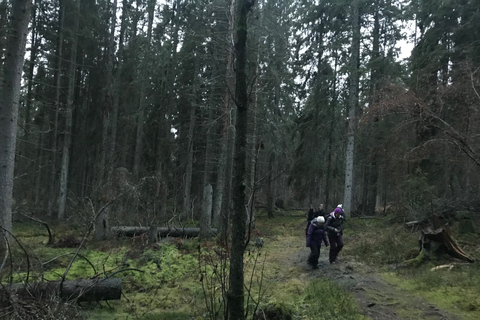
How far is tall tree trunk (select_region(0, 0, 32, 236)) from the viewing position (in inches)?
320

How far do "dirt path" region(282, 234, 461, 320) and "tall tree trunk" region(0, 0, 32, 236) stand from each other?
7797 mm

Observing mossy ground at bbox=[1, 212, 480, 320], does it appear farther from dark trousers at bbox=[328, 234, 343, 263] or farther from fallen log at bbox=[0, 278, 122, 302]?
dark trousers at bbox=[328, 234, 343, 263]

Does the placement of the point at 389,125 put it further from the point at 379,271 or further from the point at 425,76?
the point at 379,271

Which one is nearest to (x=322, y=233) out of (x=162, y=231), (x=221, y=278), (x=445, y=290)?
(x=445, y=290)

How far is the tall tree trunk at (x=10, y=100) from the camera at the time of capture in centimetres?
812

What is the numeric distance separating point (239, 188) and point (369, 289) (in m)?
4.86

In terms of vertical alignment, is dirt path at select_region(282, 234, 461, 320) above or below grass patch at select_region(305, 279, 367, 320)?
below

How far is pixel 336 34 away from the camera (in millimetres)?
20094

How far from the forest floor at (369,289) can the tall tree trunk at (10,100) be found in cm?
761

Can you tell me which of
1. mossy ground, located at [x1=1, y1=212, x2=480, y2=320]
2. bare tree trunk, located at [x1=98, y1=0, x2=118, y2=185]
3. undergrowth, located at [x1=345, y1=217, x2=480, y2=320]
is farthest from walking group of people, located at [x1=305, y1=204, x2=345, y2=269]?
bare tree trunk, located at [x1=98, y1=0, x2=118, y2=185]

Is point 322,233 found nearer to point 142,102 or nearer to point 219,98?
point 219,98

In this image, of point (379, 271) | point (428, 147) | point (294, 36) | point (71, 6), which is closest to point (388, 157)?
point (428, 147)

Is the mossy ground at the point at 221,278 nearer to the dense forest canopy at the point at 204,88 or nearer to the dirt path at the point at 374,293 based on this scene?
the dirt path at the point at 374,293

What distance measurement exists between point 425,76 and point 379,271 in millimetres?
8038
